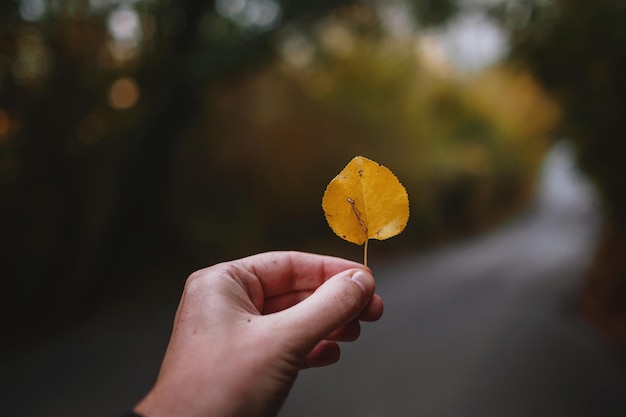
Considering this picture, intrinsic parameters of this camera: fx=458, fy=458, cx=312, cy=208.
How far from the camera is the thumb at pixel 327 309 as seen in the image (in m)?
0.82

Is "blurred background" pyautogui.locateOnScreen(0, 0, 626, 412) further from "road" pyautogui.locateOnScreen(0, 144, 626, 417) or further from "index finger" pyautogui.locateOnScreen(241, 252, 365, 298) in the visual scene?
"index finger" pyautogui.locateOnScreen(241, 252, 365, 298)

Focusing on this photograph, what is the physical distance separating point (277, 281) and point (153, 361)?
103 inches

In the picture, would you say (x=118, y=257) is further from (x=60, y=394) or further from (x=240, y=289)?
(x=240, y=289)

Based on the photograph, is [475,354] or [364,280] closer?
[364,280]

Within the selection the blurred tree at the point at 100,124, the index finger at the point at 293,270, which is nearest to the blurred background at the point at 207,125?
the blurred tree at the point at 100,124

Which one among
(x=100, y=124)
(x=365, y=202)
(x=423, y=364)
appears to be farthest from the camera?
(x=100, y=124)

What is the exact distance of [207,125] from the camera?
4863mm

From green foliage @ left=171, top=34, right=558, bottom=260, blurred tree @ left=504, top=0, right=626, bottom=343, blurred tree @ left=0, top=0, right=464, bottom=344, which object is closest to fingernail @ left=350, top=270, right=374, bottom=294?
blurred tree @ left=504, top=0, right=626, bottom=343

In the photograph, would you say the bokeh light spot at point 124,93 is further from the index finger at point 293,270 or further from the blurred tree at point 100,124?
the index finger at point 293,270

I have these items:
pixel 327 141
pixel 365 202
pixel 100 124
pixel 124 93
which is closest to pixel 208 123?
A: pixel 124 93

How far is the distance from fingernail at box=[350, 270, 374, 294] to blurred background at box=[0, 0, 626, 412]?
10.3ft

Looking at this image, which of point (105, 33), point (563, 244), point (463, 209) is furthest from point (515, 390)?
point (463, 209)

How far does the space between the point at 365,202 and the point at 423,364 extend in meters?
2.91

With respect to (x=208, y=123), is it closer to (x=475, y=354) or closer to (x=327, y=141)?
(x=327, y=141)
